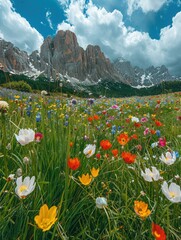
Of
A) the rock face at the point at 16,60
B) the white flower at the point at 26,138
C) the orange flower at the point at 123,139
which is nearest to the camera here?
the white flower at the point at 26,138

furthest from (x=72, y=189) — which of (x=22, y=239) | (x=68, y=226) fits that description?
(x=22, y=239)

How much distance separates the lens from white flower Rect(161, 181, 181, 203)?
113cm

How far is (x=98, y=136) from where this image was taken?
10.3ft

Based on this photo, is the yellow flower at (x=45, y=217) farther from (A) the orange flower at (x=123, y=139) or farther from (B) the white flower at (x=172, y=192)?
(A) the orange flower at (x=123, y=139)

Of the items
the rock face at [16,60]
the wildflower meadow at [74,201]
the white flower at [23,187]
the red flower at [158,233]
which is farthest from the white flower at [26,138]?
the rock face at [16,60]

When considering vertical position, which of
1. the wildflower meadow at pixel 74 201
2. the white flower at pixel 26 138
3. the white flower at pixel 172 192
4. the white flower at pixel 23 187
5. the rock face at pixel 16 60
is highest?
the rock face at pixel 16 60

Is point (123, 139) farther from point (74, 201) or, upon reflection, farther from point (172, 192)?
point (172, 192)

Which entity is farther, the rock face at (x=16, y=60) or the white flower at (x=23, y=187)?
the rock face at (x=16, y=60)

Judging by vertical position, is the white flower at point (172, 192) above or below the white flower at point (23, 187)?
above

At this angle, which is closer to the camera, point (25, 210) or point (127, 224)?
point (25, 210)

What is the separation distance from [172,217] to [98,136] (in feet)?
5.61

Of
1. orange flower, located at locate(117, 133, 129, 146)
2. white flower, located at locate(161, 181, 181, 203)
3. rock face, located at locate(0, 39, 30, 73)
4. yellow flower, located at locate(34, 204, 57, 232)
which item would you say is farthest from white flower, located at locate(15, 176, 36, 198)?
rock face, located at locate(0, 39, 30, 73)

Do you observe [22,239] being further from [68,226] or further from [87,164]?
Result: [87,164]

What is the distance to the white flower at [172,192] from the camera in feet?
3.71
